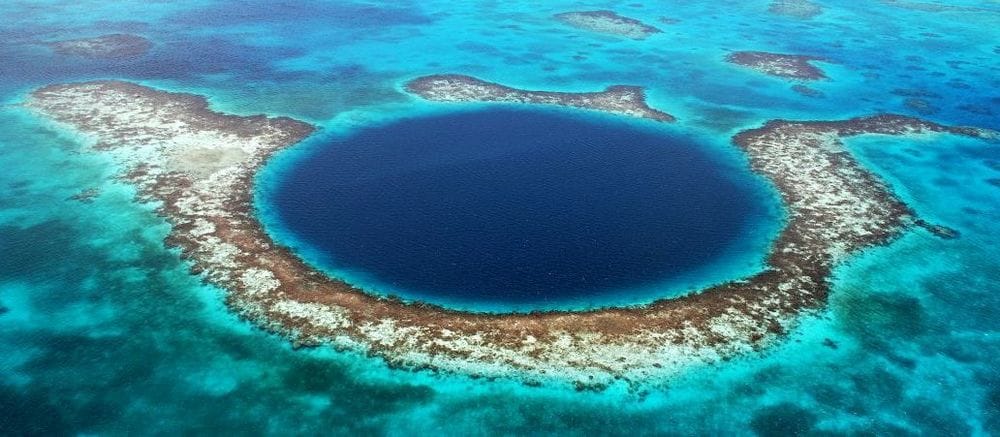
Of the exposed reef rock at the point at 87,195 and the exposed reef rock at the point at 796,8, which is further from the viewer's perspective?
the exposed reef rock at the point at 796,8

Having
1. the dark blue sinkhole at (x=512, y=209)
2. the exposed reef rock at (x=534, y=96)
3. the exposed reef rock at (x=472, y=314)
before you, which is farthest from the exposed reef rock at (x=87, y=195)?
the exposed reef rock at (x=534, y=96)

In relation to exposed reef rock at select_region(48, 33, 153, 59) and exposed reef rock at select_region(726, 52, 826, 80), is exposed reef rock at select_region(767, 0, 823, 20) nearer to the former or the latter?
exposed reef rock at select_region(726, 52, 826, 80)

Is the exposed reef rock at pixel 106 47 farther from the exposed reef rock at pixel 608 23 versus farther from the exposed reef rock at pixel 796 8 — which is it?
the exposed reef rock at pixel 796 8

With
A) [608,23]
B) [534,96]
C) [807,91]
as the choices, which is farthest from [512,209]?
[608,23]

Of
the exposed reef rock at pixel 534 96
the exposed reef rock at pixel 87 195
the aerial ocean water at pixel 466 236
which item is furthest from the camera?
the exposed reef rock at pixel 534 96

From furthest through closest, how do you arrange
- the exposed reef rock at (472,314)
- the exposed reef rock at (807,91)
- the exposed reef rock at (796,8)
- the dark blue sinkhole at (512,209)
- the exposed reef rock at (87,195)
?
the exposed reef rock at (796,8), the exposed reef rock at (807,91), the exposed reef rock at (87,195), the dark blue sinkhole at (512,209), the exposed reef rock at (472,314)

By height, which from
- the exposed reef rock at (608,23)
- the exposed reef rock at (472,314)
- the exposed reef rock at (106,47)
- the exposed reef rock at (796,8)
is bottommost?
the exposed reef rock at (472,314)

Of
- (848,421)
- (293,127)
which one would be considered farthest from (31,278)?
(848,421)
